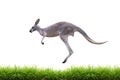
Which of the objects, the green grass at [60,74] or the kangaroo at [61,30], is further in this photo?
the kangaroo at [61,30]

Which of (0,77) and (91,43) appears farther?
(91,43)

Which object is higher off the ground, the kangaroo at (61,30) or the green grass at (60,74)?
the kangaroo at (61,30)

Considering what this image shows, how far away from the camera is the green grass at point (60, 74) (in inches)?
159

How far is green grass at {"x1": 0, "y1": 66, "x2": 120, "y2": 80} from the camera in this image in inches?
159

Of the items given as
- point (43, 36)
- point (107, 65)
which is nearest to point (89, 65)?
point (107, 65)

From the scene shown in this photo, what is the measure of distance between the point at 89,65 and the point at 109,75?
0.18 metres

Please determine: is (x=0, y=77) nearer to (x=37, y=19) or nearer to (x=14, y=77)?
(x=14, y=77)

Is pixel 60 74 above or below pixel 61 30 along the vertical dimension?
below

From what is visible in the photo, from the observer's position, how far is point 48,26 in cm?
429

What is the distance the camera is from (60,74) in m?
4.05

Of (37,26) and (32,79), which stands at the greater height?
(37,26)

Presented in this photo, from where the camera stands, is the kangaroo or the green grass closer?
the green grass

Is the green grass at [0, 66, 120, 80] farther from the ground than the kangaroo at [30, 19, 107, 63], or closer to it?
closer to it

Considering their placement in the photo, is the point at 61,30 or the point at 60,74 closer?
the point at 60,74
